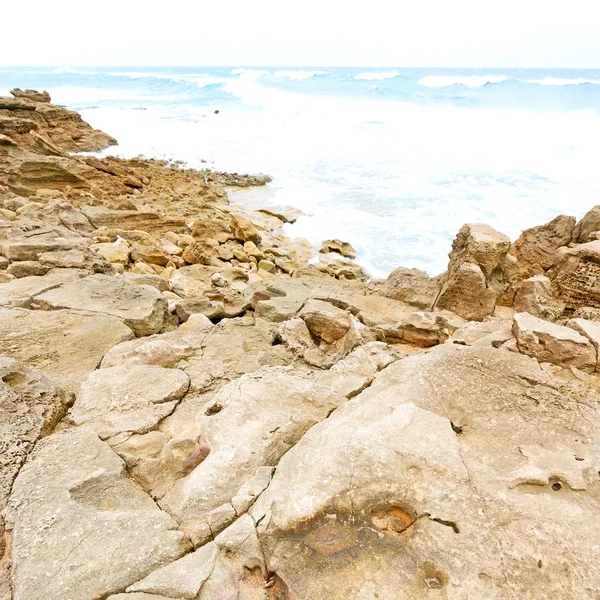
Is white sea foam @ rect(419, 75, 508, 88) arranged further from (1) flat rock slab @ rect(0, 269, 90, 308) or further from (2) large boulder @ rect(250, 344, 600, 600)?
(2) large boulder @ rect(250, 344, 600, 600)

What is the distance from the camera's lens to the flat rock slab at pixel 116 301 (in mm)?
4520

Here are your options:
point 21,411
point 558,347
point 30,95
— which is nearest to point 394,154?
point 30,95

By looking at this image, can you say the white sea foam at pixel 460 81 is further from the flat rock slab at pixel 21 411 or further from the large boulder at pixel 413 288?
the flat rock slab at pixel 21 411

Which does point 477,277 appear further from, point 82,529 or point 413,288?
point 82,529

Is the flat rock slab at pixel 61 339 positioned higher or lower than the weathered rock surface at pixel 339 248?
higher

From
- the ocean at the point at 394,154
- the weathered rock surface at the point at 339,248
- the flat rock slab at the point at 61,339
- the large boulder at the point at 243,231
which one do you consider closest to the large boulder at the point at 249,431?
the flat rock slab at the point at 61,339

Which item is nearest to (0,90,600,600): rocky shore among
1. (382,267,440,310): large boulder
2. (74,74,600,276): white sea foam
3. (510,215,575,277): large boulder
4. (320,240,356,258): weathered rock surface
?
(382,267,440,310): large boulder

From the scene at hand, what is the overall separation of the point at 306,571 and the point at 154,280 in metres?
4.89

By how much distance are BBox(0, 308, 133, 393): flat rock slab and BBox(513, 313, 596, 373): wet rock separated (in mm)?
3222

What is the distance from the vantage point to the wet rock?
3.10m

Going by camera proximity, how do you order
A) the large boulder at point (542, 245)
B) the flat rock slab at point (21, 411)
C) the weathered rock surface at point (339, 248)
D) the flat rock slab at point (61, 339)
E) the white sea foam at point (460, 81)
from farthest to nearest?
the white sea foam at point (460, 81) < the weathered rock surface at point (339, 248) < the large boulder at point (542, 245) < the flat rock slab at point (61, 339) < the flat rock slab at point (21, 411)

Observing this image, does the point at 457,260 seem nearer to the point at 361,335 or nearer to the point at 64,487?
the point at 361,335

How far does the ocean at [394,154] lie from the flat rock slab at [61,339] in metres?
6.42

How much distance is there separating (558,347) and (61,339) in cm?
389
